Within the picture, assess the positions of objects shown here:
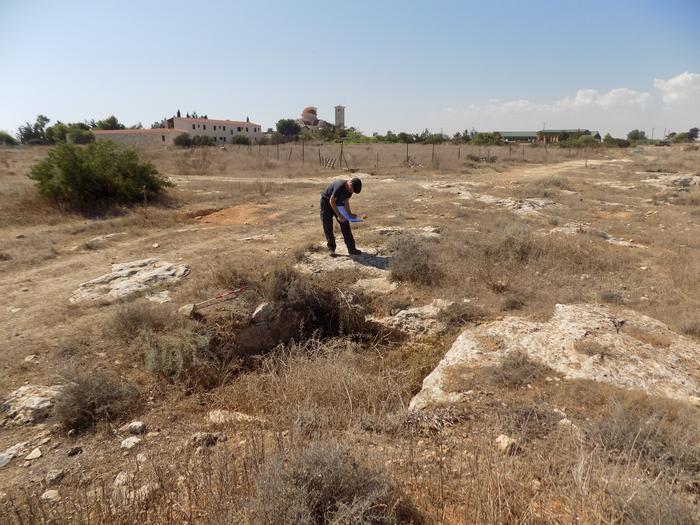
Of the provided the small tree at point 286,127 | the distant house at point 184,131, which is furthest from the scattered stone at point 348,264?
the small tree at point 286,127

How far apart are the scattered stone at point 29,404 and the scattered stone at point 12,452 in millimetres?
282

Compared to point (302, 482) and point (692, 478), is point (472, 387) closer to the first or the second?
point (692, 478)

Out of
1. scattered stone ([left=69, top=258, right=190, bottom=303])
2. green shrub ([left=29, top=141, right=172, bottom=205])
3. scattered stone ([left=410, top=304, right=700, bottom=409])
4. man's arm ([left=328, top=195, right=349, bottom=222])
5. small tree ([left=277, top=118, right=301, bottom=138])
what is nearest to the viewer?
scattered stone ([left=410, top=304, right=700, bottom=409])

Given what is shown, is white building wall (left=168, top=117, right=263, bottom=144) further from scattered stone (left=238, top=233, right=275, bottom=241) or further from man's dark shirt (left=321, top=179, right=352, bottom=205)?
man's dark shirt (left=321, top=179, right=352, bottom=205)

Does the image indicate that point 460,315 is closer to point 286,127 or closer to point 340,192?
point 340,192

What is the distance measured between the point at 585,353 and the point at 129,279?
574 cm

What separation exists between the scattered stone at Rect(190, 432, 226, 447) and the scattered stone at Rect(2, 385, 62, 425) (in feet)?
4.65

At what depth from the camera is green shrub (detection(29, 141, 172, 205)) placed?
10.4 metres

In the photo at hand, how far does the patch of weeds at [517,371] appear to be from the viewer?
3.62 m

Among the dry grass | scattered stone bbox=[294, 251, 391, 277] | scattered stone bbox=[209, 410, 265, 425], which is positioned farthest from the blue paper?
scattered stone bbox=[209, 410, 265, 425]

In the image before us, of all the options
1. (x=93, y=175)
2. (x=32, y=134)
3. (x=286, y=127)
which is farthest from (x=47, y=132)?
(x=93, y=175)

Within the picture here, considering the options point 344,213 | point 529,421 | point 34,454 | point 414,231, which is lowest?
point 34,454

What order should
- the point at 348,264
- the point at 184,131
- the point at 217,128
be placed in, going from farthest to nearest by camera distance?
1. the point at 217,128
2. the point at 184,131
3. the point at 348,264

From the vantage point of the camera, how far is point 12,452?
3.02 metres
